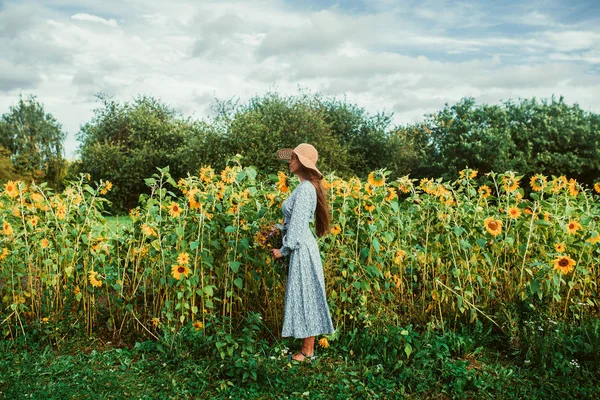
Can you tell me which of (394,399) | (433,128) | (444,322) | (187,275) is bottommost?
(394,399)

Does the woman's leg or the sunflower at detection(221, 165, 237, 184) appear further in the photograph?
the sunflower at detection(221, 165, 237, 184)

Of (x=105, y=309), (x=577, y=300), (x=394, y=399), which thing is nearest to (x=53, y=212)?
(x=105, y=309)

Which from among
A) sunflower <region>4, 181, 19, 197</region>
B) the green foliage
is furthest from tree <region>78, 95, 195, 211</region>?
sunflower <region>4, 181, 19, 197</region>

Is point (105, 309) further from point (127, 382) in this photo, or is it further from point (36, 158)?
point (36, 158)

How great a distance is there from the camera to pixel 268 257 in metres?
3.65

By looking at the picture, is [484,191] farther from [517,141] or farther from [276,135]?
[517,141]

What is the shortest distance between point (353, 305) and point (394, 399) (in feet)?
2.62

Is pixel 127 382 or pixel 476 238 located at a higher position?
pixel 476 238

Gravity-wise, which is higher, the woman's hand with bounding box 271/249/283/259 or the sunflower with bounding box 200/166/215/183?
the sunflower with bounding box 200/166/215/183

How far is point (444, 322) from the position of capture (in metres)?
3.91

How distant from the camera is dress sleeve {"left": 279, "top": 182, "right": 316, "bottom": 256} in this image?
3.36m

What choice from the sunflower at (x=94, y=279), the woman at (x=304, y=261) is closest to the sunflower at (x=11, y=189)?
the sunflower at (x=94, y=279)

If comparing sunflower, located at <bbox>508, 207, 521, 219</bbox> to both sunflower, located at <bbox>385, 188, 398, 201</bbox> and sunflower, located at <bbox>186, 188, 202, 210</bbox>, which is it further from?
sunflower, located at <bbox>186, 188, 202, 210</bbox>

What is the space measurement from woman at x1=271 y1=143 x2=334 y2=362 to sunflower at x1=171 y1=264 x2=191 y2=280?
58 cm
